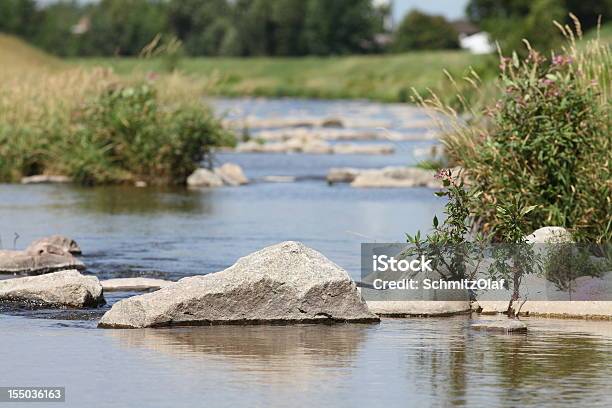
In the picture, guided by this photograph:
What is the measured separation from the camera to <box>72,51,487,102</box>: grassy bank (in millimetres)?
95500

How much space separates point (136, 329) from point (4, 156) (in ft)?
55.3

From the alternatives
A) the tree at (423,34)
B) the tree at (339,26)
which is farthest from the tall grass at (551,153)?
the tree at (423,34)

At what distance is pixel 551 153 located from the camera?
13953 mm

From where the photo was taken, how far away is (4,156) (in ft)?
89.1

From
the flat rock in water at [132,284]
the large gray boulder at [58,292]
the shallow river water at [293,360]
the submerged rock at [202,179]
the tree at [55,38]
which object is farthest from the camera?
the tree at [55,38]

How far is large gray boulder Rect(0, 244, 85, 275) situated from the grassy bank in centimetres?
6653

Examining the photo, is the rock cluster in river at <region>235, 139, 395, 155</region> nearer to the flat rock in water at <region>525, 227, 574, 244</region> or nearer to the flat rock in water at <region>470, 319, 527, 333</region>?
the flat rock in water at <region>525, 227, 574, 244</region>

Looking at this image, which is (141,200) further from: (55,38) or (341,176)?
(55,38)

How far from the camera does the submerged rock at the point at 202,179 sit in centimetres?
2692

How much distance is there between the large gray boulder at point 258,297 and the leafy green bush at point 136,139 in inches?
589

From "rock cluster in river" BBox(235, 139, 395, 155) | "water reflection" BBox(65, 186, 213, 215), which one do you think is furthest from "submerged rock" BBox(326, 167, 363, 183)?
"rock cluster in river" BBox(235, 139, 395, 155)

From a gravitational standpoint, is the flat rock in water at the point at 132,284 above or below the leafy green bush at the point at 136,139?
below

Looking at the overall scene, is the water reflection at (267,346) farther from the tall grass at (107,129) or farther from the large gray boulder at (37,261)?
the tall grass at (107,129)

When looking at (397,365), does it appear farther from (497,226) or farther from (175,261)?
(175,261)
